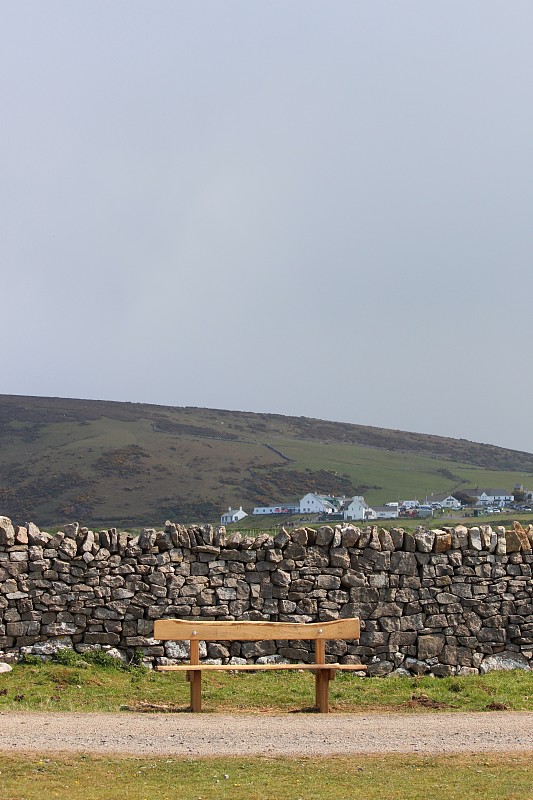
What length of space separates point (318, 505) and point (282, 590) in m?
54.5

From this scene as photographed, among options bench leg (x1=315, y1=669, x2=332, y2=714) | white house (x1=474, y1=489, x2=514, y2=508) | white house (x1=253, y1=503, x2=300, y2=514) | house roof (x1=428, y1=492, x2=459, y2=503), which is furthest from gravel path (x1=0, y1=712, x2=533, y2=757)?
house roof (x1=428, y1=492, x2=459, y2=503)

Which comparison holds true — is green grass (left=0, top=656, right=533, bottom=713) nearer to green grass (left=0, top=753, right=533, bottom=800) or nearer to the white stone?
the white stone

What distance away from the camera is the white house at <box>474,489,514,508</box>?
7625 centimetres

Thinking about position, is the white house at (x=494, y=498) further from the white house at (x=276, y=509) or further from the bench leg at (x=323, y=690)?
the bench leg at (x=323, y=690)

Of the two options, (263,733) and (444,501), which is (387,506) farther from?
(263,733)

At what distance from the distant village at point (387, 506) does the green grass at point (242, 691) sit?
139ft

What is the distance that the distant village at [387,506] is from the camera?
204ft

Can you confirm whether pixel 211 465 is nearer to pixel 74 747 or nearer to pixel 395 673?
pixel 395 673

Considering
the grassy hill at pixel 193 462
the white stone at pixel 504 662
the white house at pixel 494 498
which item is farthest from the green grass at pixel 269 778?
the white house at pixel 494 498

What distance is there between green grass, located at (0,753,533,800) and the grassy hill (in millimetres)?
55083

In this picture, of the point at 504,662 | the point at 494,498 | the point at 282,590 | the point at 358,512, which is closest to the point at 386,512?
the point at 358,512

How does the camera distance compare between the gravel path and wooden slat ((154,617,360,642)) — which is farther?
wooden slat ((154,617,360,642))

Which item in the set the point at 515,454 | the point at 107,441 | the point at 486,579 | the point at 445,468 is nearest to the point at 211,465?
the point at 107,441

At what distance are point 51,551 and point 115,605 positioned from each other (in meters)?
1.45
